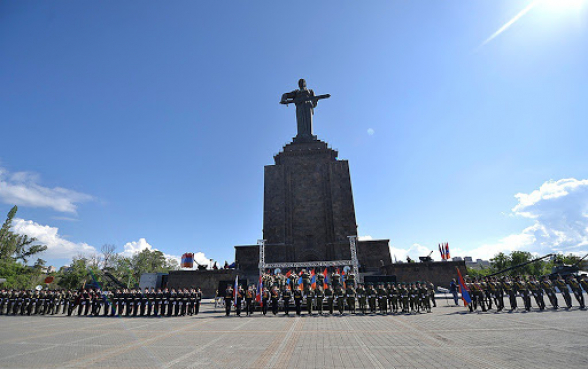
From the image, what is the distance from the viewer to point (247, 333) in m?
10.9

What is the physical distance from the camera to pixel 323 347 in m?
8.17

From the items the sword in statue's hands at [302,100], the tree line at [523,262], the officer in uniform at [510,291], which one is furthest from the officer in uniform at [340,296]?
the tree line at [523,262]

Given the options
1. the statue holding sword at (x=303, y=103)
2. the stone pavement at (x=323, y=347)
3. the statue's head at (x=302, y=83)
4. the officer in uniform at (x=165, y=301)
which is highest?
the statue's head at (x=302, y=83)

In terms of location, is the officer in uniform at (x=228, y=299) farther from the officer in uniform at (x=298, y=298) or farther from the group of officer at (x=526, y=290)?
the group of officer at (x=526, y=290)

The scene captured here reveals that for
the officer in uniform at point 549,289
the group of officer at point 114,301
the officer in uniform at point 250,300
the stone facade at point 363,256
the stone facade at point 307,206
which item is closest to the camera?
the officer in uniform at point 549,289

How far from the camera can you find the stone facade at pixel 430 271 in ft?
104

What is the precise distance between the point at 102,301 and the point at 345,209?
98.6ft

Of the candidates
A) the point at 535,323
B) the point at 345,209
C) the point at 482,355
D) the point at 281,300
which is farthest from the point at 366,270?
the point at 482,355

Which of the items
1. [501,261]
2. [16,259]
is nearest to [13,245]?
[16,259]

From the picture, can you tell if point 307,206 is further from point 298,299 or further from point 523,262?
point 523,262

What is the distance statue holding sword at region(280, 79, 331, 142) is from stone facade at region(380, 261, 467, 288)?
83.4 feet

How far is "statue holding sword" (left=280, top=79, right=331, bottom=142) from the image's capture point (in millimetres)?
47000

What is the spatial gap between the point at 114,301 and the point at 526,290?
2704 centimetres

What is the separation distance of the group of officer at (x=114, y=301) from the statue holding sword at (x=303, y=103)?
32578mm
